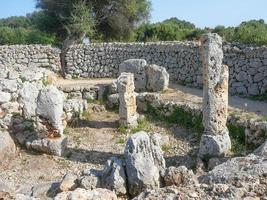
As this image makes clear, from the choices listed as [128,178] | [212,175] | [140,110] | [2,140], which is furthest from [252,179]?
[140,110]

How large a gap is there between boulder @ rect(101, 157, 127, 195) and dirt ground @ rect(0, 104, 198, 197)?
240 centimetres

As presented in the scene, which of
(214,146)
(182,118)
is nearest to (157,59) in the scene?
(182,118)

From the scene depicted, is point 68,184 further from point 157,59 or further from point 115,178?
point 157,59

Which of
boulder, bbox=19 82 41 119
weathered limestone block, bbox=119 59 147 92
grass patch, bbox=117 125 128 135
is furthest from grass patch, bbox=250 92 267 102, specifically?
boulder, bbox=19 82 41 119

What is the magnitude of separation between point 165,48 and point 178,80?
71.6 inches

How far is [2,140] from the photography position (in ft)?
46.4

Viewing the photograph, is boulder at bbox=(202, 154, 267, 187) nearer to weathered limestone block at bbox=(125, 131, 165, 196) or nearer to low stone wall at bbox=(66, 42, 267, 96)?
weathered limestone block at bbox=(125, 131, 165, 196)

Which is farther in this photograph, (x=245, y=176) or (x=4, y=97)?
(x=4, y=97)

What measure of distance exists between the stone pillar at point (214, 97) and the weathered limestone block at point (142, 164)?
276 centimetres

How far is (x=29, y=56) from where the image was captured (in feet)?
89.6

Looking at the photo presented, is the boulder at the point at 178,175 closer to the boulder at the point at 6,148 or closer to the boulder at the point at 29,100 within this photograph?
the boulder at the point at 6,148

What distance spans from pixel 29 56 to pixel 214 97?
1588 cm

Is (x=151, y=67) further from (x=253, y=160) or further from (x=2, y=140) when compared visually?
(x=253, y=160)

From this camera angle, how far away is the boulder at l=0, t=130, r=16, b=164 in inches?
549
